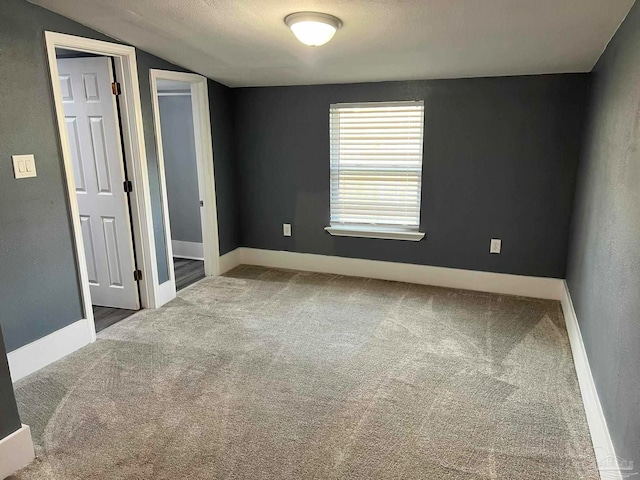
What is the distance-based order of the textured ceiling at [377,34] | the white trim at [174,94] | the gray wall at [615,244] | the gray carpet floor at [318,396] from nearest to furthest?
the gray wall at [615,244], the gray carpet floor at [318,396], the textured ceiling at [377,34], the white trim at [174,94]

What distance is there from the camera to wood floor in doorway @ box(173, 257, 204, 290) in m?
4.39

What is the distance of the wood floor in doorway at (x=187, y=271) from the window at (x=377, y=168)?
59.3 inches

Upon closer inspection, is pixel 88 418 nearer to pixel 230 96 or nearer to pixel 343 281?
pixel 343 281

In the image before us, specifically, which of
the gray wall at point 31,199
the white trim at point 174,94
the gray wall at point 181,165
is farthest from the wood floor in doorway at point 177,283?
the white trim at point 174,94

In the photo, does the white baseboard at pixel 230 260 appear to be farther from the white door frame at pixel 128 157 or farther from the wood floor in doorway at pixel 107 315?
the wood floor in doorway at pixel 107 315

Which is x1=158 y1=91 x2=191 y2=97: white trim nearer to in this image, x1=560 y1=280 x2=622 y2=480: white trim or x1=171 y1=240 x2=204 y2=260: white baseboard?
x1=171 y1=240 x2=204 y2=260: white baseboard

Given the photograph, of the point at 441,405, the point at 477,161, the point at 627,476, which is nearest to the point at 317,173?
the point at 477,161

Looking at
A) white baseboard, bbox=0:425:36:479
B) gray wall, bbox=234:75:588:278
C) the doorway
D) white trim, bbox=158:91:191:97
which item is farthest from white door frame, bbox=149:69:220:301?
white baseboard, bbox=0:425:36:479

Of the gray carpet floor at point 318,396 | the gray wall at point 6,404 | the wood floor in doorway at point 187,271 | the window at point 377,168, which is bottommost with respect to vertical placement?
the gray carpet floor at point 318,396

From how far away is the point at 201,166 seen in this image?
14.0ft

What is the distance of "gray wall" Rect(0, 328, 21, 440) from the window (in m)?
3.00

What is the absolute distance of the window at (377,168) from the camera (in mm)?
3980

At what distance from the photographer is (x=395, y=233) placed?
13.7 ft

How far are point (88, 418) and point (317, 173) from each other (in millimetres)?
2851
